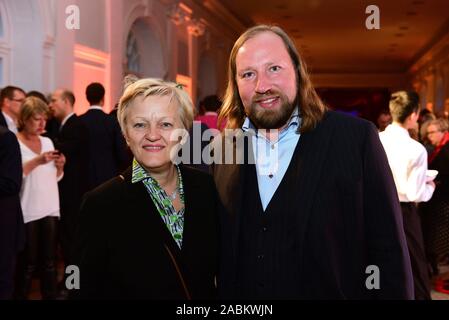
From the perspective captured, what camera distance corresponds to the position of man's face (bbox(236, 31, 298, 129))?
2.09 metres

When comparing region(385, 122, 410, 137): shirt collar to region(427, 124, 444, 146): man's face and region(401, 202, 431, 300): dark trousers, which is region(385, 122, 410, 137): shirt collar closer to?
region(401, 202, 431, 300): dark trousers

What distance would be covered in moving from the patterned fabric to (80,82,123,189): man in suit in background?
384 centimetres

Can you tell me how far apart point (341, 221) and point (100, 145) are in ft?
13.4

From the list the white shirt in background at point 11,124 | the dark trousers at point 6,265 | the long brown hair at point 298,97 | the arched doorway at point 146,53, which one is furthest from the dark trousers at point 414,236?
the arched doorway at point 146,53

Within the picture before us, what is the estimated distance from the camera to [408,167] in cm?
423

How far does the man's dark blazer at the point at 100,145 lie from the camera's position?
19.0 feet

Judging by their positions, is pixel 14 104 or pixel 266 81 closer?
pixel 266 81

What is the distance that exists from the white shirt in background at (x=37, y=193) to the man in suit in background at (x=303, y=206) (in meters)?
2.99

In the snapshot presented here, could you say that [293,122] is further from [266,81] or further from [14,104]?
[14,104]

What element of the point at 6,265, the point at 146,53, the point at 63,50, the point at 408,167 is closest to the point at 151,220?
the point at 6,265

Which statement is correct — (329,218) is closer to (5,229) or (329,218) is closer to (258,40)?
(258,40)

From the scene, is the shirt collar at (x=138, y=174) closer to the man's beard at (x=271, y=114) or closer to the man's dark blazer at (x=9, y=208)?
the man's beard at (x=271, y=114)

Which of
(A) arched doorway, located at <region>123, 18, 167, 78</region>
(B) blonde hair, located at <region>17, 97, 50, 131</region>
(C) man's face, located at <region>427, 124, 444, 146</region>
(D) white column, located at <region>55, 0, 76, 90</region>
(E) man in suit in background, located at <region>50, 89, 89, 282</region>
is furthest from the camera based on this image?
(A) arched doorway, located at <region>123, 18, 167, 78</region>

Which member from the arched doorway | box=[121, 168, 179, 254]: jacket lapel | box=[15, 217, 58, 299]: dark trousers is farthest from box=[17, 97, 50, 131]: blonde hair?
the arched doorway
